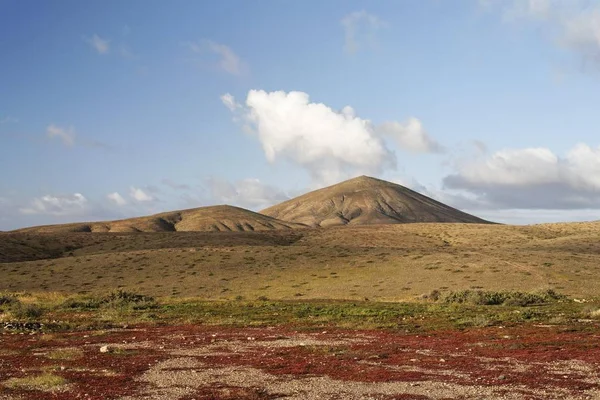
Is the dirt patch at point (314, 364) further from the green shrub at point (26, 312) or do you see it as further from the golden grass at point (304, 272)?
the golden grass at point (304, 272)

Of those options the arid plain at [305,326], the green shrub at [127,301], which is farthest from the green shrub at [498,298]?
the green shrub at [127,301]

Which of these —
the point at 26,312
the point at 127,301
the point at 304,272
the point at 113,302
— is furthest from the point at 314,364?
the point at 304,272

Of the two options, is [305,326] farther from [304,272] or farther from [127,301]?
[304,272]

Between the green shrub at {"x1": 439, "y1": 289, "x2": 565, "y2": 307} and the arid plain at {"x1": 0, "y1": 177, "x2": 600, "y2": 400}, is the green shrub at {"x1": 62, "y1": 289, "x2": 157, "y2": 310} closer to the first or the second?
the arid plain at {"x1": 0, "y1": 177, "x2": 600, "y2": 400}

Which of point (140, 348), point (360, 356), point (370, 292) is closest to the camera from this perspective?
point (360, 356)

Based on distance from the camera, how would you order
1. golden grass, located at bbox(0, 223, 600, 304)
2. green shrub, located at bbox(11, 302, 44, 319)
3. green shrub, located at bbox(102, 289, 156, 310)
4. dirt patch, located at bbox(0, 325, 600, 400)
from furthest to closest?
golden grass, located at bbox(0, 223, 600, 304), green shrub, located at bbox(102, 289, 156, 310), green shrub, located at bbox(11, 302, 44, 319), dirt patch, located at bbox(0, 325, 600, 400)

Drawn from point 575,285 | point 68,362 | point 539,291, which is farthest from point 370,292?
point 68,362

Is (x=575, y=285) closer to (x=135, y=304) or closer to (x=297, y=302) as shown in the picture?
(x=297, y=302)

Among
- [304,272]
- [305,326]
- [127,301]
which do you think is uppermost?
[304,272]

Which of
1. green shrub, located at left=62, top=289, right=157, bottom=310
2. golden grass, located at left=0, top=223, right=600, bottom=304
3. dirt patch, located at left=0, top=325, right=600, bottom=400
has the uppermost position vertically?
golden grass, located at left=0, top=223, right=600, bottom=304

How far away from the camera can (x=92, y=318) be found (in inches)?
1446

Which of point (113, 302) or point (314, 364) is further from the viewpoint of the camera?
point (113, 302)

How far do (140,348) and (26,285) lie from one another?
42.9m

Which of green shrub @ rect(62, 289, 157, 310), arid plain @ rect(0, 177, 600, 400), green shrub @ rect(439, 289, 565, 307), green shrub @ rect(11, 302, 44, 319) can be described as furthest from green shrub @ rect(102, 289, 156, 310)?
green shrub @ rect(439, 289, 565, 307)
